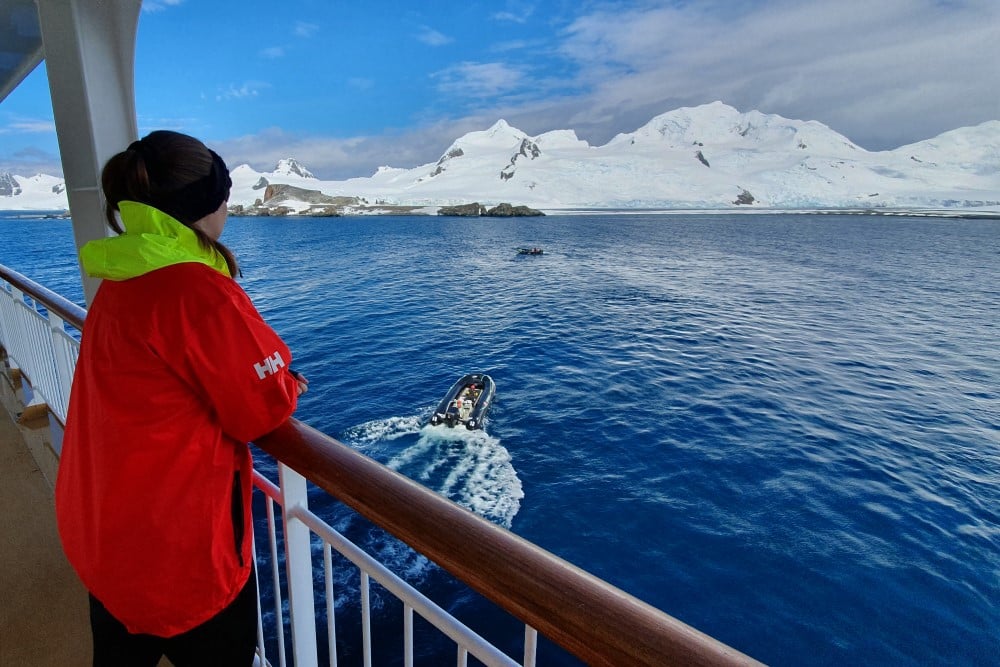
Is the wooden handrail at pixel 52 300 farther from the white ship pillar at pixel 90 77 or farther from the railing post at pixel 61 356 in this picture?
the white ship pillar at pixel 90 77

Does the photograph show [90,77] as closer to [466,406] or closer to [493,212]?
[466,406]

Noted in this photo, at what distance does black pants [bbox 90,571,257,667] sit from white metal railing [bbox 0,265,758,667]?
7.0 inches

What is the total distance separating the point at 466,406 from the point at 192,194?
11.8 meters

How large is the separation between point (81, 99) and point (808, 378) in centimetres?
1849

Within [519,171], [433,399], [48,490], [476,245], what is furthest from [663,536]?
[519,171]

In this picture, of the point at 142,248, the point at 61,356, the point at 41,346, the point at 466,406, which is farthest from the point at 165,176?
the point at 466,406

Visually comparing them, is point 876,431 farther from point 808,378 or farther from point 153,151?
→ point 153,151

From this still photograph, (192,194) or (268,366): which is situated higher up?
(192,194)

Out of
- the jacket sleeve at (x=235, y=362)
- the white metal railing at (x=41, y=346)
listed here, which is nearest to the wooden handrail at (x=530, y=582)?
the jacket sleeve at (x=235, y=362)

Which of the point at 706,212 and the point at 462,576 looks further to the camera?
the point at 706,212

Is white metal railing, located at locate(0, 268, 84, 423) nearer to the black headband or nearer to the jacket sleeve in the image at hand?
the black headband

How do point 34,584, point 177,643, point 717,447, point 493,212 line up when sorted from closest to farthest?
1. point 177,643
2. point 34,584
3. point 717,447
4. point 493,212

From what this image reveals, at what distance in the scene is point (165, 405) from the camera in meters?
1.03

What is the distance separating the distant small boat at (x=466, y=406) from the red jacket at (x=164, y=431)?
447 inches
